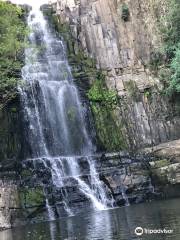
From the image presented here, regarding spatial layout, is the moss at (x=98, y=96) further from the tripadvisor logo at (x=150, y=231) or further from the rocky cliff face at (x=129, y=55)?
the tripadvisor logo at (x=150, y=231)

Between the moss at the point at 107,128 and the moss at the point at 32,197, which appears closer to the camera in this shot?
the moss at the point at 32,197

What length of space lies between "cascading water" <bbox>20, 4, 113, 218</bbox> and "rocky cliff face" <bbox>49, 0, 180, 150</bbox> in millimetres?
2177

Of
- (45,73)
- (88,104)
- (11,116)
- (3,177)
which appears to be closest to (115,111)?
(88,104)

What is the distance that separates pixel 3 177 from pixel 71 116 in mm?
8989

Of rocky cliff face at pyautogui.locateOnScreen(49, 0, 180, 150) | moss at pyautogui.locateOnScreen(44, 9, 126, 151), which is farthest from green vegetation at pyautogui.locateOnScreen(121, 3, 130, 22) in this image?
moss at pyautogui.locateOnScreen(44, 9, 126, 151)

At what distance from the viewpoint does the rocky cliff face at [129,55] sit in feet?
116

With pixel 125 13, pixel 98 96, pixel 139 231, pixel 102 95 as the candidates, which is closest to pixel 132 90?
pixel 102 95

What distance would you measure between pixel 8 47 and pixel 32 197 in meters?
9.09

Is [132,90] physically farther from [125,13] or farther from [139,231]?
[139,231]

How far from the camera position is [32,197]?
26.4 metres

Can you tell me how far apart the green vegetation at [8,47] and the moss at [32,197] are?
18.1ft

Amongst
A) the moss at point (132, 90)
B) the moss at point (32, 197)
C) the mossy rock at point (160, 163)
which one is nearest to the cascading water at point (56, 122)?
the moss at point (32, 197)

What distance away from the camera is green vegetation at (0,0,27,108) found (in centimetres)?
2839

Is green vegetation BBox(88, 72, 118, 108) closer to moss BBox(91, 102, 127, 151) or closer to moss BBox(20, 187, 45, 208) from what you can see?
moss BBox(91, 102, 127, 151)
